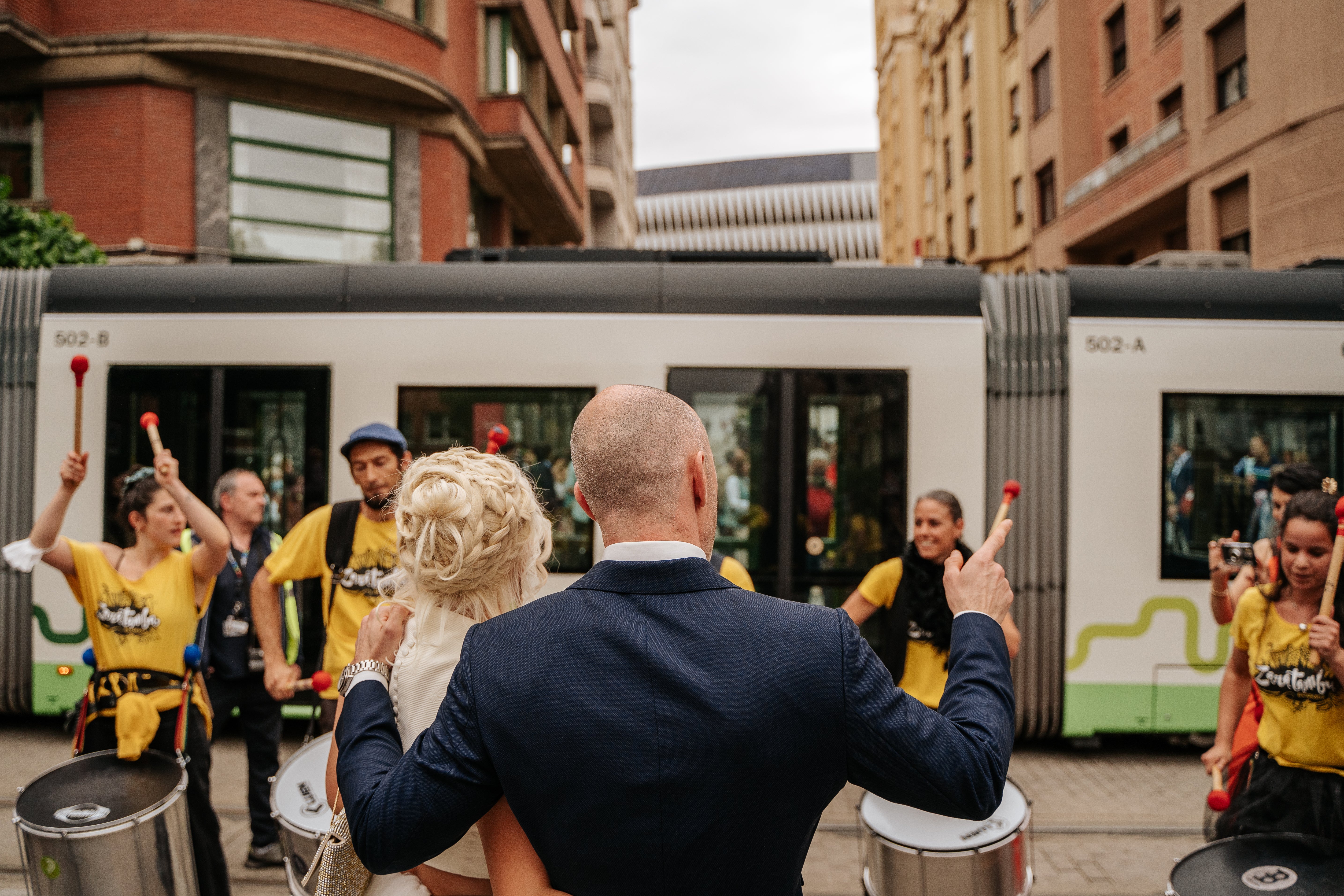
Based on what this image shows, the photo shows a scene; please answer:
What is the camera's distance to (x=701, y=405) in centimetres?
578

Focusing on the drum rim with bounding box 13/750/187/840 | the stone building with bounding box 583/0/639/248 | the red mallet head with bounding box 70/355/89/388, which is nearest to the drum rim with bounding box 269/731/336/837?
the drum rim with bounding box 13/750/187/840

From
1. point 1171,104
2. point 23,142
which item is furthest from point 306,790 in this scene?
point 1171,104

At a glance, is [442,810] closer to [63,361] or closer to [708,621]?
[708,621]

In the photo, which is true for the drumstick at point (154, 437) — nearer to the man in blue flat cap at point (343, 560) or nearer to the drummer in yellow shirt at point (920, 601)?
the man in blue flat cap at point (343, 560)

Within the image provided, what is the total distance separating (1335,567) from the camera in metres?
2.51

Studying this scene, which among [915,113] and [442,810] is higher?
[915,113]

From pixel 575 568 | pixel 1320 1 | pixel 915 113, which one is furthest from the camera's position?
pixel 915 113

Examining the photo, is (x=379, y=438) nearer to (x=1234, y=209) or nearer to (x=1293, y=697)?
(x=1293, y=697)

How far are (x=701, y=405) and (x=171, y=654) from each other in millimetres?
3375

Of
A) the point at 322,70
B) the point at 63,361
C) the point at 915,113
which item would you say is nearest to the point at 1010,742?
the point at 63,361

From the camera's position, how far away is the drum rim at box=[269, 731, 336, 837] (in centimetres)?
263

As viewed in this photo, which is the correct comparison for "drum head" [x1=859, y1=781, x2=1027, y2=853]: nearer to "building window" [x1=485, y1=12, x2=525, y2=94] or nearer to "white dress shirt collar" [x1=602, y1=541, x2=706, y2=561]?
"white dress shirt collar" [x1=602, y1=541, x2=706, y2=561]

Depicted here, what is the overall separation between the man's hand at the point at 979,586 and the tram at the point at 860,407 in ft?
13.6

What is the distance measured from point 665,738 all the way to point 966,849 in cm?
202
